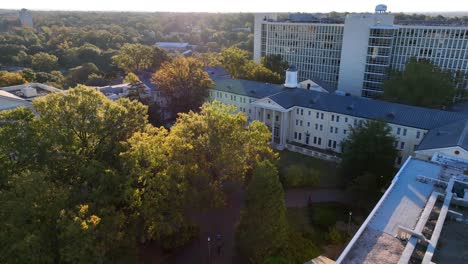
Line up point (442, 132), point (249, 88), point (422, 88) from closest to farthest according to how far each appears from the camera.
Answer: point (442, 132), point (422, 88), point (249, 88)

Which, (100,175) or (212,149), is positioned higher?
(100,175)

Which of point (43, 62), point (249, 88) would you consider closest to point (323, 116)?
point (249, 88)

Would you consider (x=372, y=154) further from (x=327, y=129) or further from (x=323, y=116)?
(x=323, y=116)

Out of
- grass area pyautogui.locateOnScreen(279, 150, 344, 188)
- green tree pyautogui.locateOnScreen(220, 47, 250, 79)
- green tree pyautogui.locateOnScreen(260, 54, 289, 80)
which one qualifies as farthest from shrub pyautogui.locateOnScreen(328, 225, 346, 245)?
green tree pyautogui.locateOnScreen(220, 47, 250, 79)

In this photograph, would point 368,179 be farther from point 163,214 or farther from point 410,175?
point 163,214

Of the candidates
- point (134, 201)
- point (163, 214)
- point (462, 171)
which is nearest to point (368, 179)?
point (462, 171)

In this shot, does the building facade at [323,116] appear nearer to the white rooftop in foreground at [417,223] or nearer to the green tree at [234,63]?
the white rooftop in foreground at [417,223]
